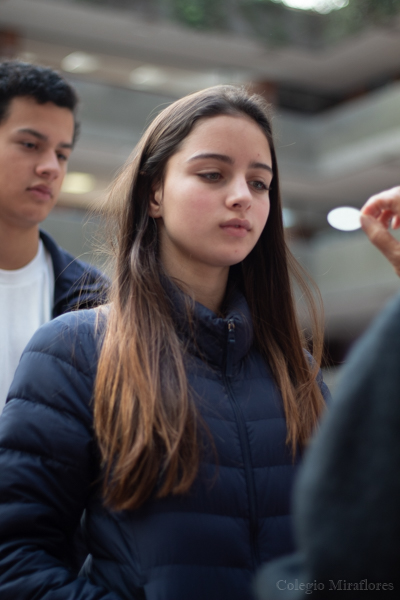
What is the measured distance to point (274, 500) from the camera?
163 centimetres

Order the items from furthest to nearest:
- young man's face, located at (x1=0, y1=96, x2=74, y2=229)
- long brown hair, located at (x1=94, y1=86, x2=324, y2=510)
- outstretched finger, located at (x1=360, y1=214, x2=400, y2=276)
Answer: young man's face, located at (x1=0, y1=96, x2=74, y2=229) → long brown hair, located at (x1=94, y1=86, x2=324, y2=510) → outstretched finger, located at (x1=360, y1=214, x2=400, y2=276)

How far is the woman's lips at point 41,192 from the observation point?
275 cm

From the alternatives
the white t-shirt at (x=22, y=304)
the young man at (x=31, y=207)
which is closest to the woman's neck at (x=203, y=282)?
the young man at (x=31, y=207)

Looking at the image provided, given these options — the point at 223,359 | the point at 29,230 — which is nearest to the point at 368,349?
the point at 223,359

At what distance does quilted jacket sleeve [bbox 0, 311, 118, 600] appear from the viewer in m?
1.50

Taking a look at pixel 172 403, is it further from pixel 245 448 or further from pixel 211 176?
pixel 211 176

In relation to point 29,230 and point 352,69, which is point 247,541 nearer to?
point 29,230

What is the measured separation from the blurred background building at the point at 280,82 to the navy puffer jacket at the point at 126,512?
10.7 meters

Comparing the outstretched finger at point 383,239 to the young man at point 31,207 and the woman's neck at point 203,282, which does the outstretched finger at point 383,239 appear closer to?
the woman's neck at point 203,282

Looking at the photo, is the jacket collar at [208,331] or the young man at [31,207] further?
the young man at [31,207]

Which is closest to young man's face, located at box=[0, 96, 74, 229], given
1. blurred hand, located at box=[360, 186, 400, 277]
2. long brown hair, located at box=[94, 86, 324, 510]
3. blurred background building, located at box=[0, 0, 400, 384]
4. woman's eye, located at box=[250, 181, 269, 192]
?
long brown hair, located at box=[94, 86, 324, 510]

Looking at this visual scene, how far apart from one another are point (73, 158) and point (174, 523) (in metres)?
13.4

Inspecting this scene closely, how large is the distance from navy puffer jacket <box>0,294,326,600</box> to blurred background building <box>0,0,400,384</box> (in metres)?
10.7

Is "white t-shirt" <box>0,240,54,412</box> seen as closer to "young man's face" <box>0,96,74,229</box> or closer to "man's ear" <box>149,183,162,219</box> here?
"young man's face" <box>0,96,74,229</box>
